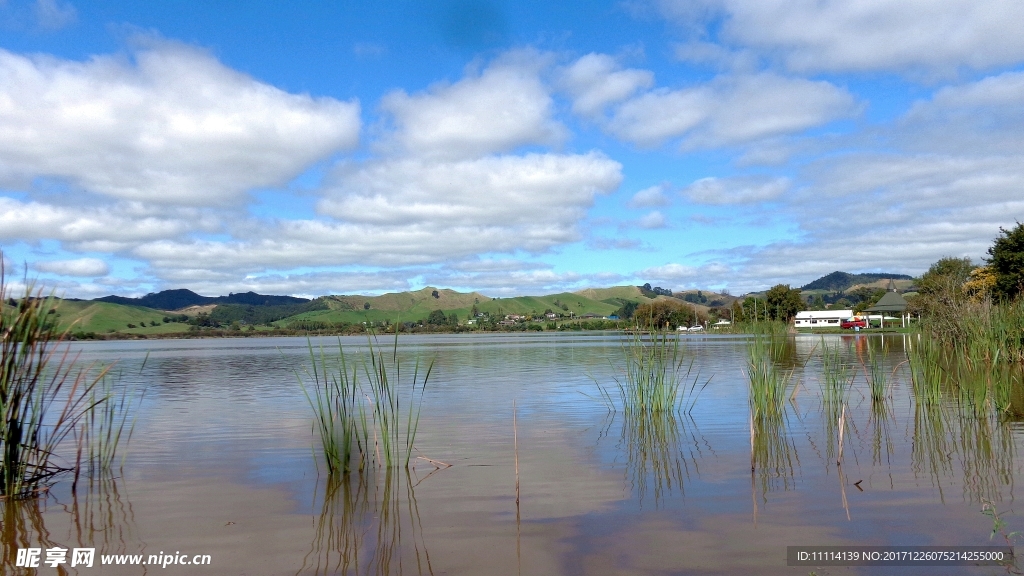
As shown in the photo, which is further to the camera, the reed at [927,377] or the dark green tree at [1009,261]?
the dark green tree at [1009,261]

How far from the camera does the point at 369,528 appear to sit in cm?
679

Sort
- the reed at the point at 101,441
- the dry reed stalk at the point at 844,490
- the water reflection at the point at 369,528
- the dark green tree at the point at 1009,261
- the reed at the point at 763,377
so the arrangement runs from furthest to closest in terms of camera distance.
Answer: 1. the dark green tree at the point at 1009,261
2. the reed at the point at 763,377
3. the reed at the point at 101,441
4. the dry reed stalk at the point at 844,490
5. the water reflection at the point at 369,528

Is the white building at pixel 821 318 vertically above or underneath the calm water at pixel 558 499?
above

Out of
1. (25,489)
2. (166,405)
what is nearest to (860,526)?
(25,489)

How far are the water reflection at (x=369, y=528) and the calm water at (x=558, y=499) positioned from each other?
3 cm

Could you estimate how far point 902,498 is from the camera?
717 centimetres

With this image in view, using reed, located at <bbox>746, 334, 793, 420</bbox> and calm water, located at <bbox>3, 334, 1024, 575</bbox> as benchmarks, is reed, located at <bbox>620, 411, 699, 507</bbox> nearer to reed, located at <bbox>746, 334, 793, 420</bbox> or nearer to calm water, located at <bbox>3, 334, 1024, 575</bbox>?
calm water, located at <bbox>3, 334, 1024, 575</bbox>

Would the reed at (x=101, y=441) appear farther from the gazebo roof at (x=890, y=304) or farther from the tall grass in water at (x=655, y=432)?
the gazebo roof at (x=890, y=304)

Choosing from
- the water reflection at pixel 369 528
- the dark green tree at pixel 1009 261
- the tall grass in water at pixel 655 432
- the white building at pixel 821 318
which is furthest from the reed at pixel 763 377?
the white building at pixel 821 318

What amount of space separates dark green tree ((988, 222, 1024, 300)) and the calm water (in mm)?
36784

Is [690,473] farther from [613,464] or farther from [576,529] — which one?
[576,529]

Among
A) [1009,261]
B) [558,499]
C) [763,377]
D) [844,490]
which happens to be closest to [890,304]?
[1009,261]

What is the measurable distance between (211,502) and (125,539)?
4.46 ft

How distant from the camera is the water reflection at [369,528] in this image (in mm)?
5789
